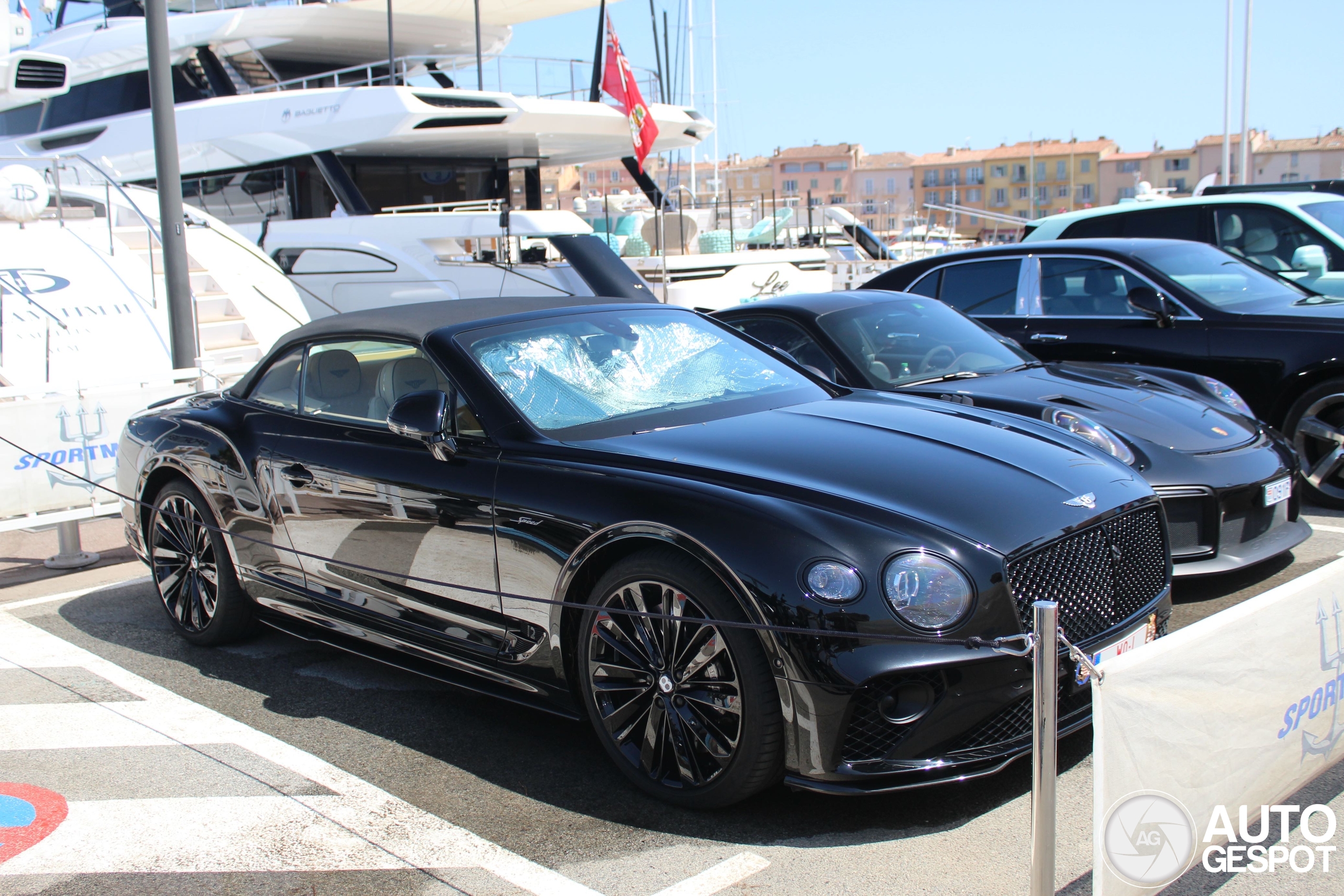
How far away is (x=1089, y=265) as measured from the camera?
287 inches

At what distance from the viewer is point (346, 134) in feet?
58.6

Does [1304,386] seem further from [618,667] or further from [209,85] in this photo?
[209,85]

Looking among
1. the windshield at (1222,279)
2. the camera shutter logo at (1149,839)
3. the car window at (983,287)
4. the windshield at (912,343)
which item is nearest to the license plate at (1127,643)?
the camera shutter logo at (1149,839)

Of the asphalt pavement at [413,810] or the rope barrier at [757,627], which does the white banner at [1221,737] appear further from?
the rope barrier at [757,627]

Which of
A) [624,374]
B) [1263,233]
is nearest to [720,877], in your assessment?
[624,374]

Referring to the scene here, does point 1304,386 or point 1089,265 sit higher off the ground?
point 1089,265

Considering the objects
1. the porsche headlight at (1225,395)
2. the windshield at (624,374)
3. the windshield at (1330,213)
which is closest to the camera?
the windshield at (624,374)

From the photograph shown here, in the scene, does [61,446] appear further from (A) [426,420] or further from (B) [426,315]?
(A) [426,420]

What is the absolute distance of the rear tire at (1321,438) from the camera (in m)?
6.43

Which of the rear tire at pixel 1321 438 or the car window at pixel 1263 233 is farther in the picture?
the car window at pixel 1263 233

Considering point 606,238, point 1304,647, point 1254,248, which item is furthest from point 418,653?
point 606,238

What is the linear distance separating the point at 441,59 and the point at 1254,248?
56.5 ft

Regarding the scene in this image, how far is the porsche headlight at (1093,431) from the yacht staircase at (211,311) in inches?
330

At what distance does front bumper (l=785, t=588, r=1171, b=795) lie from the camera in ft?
9.48
